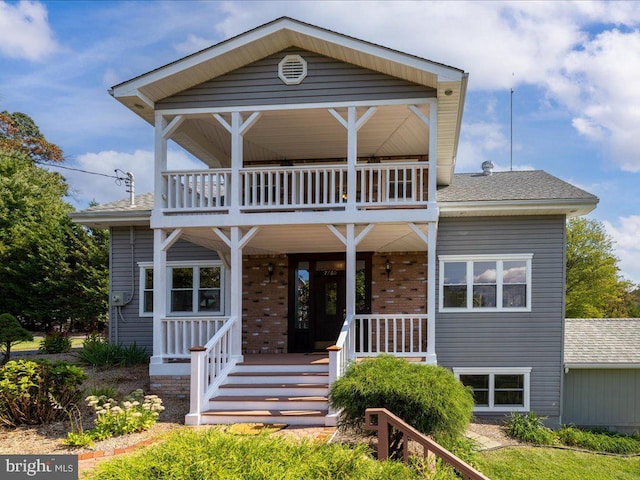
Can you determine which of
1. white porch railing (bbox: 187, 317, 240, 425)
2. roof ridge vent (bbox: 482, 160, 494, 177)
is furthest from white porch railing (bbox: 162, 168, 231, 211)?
roof ridge vent (bbox: 482, 160, 494, 177)

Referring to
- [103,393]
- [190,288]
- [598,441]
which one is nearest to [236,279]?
[103,393]

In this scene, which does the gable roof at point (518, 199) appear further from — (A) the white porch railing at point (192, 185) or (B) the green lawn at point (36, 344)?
(B) the green lawn at point (36, 344)

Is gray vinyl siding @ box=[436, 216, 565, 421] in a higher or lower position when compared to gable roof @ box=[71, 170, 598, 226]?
lower

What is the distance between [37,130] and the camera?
39.9m

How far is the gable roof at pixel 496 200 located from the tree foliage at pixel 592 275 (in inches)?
512

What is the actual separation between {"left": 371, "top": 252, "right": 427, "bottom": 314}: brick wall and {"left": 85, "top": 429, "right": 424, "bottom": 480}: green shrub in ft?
26.0

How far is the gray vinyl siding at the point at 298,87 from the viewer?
31.4ft

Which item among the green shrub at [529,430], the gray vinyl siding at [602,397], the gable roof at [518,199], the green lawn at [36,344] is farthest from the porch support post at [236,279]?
the green lawn at [36,344]

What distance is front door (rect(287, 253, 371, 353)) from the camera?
12.2 metres

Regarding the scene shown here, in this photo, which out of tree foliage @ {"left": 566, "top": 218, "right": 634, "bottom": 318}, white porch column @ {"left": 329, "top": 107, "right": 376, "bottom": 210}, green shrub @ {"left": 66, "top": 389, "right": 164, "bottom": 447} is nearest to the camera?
green shrub @ {"left": 66, "top": 389, "right": 164, "bottom": 447}

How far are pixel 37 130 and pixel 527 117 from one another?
38069mm

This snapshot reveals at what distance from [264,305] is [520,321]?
6.24 meters

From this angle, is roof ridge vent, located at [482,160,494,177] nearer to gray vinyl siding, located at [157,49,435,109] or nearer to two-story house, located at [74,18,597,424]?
two-story house, located at [74,18,597,424]

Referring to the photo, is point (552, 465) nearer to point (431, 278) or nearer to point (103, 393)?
point (431, 278)
